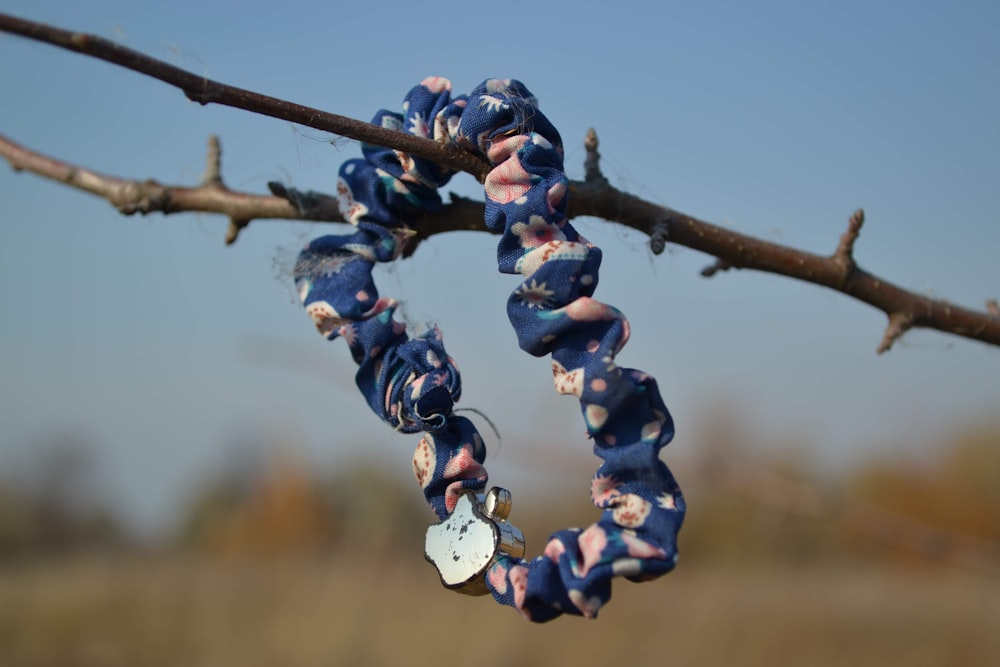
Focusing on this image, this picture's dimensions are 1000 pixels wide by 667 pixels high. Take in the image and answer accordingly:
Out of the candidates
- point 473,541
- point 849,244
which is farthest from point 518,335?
point 849,244

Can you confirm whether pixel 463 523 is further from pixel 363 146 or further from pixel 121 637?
pixel 121 637

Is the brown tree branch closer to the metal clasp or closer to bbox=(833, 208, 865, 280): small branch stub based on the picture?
bbox=(833, 208, 865, 280): small branch stub

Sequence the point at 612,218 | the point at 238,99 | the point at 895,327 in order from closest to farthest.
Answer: the point at 238,99
the point at 612,218
the point at 895,327

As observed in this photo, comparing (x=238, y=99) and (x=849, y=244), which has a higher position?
(x=849, y=244)

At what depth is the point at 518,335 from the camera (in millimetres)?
455

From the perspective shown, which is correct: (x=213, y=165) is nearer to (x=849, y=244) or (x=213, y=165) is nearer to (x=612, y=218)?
(x=612, y=218)

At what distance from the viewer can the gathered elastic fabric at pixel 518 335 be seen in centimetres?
42

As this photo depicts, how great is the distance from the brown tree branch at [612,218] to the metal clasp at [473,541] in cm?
19

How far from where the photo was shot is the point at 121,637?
136 inches

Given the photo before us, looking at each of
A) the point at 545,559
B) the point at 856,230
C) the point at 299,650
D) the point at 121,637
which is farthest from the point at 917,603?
the point at 545,559

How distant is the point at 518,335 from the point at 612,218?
0.23 metres

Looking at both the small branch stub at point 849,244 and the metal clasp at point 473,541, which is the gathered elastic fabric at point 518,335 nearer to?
the metal clasp at point 473,541

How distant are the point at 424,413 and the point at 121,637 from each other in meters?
3.45

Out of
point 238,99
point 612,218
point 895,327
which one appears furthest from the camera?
point 895,327
